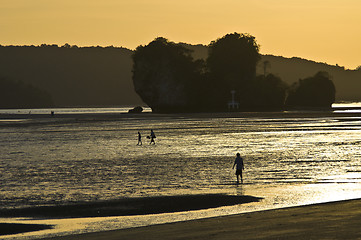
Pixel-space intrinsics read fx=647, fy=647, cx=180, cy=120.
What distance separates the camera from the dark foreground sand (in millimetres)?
16859

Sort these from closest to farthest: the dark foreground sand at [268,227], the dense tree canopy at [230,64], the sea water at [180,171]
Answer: the dark foreground sand at [268,227] → the sea water at [180,171] → the dense tree canopy at [230,64]

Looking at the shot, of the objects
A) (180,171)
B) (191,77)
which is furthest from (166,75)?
(180,171)

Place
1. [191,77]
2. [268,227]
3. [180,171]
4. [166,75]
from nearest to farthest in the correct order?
1. [268,227]
2. [180,171]
3. [166,75]
4. [191,77]

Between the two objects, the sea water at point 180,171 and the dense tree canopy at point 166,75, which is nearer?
the sea water at point 180,171

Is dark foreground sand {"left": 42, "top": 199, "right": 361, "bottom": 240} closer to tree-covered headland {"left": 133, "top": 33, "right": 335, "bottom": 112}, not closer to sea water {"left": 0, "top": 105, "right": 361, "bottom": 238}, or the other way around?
sea water {"left": 0, "top": 105, "right": 361, "bottom": 238}

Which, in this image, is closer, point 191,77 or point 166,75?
point 166,75

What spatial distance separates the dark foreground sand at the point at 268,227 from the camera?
16859 mm

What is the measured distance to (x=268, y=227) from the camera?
1809cm

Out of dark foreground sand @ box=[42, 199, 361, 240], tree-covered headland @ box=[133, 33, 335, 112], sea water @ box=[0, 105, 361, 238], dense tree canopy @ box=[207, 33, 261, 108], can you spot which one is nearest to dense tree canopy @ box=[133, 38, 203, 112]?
tree-covered headland @ box=[133, 33, 335, 112]

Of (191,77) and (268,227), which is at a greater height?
(191,77)

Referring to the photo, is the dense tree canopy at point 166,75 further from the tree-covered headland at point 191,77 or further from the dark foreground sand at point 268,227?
the dark foreground sand at point 268,227

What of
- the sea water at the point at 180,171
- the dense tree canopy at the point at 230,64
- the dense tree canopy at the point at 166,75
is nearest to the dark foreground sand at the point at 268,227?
the sea water at the point at 180,171

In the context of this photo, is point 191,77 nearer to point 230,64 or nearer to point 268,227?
point 230,64

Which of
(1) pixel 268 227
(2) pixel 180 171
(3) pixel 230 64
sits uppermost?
(3) pixel 230 64
